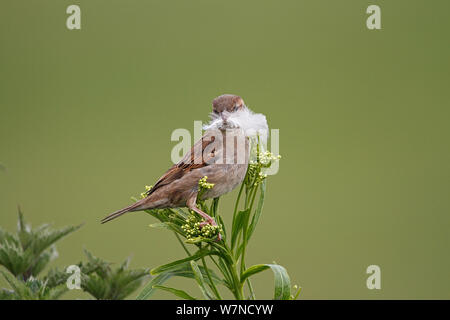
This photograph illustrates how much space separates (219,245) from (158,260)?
2.97m

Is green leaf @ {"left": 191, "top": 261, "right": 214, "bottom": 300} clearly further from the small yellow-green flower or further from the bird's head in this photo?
the bird's head

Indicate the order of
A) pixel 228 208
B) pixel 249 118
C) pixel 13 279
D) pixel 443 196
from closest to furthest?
pixel 13 279, pixel 249 118, pixel 228 208, pixel 443 196

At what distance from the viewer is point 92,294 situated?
47.1 inches

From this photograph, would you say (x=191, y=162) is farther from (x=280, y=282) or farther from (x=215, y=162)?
(x=280, y=282)

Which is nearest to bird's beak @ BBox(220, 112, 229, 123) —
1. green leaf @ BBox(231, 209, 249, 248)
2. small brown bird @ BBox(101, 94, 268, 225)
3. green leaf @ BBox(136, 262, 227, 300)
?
small brown bird @ BBox(101, 94, 268, 225)

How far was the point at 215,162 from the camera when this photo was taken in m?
Answer: 1.47

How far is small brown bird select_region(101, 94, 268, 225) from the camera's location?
1368 mm

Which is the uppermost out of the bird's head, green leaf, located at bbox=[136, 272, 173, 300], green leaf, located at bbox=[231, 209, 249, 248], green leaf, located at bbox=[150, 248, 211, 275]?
the bird's head

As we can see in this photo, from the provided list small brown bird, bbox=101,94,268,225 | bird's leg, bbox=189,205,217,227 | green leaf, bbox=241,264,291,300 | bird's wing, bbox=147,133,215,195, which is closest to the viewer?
green leaf, bbox=241,264,291,300

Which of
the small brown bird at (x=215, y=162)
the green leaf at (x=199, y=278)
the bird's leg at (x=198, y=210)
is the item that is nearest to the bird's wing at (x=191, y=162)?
the small brown bird at (x=215, y=162)

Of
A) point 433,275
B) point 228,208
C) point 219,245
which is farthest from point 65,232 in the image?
point 433,275

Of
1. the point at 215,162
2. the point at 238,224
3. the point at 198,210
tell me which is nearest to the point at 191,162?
the point at 215,162

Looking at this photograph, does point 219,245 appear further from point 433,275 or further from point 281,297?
point 433,275

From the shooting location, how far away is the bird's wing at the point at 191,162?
1.50 metres
